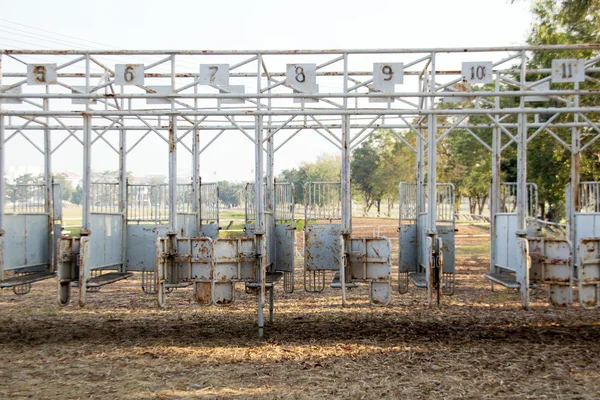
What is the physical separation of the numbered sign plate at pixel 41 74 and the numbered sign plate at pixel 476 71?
20.0 feet

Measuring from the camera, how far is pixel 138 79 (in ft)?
29.3

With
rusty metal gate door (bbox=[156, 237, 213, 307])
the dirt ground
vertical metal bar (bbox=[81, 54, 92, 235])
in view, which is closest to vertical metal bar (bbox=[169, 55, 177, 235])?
rusty metal gate door (bbox=[156, 237, 213, 307])

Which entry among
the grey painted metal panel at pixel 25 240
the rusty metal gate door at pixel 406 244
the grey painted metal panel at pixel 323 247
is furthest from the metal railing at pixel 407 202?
the grey painted metal panel at pixel 25 240

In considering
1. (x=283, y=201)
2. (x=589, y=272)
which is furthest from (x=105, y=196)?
(x=589, y=272)

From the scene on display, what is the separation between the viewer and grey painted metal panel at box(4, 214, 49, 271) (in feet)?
32.2

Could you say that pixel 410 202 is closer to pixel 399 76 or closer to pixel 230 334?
pixel 399 76

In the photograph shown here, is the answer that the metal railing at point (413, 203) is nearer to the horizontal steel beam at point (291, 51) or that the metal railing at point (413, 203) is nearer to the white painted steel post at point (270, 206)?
the white painted steel post at point (270, 206)

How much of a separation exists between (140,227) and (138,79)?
2902mm

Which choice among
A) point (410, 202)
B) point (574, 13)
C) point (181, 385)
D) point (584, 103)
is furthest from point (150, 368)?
point (584, 103)

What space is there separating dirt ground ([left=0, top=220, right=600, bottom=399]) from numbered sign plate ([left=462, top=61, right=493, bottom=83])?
151 inches

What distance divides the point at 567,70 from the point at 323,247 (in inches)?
182

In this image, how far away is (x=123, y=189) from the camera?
1218 centimetres

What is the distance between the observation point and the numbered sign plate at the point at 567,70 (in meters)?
8.94

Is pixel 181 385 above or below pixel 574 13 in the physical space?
below
